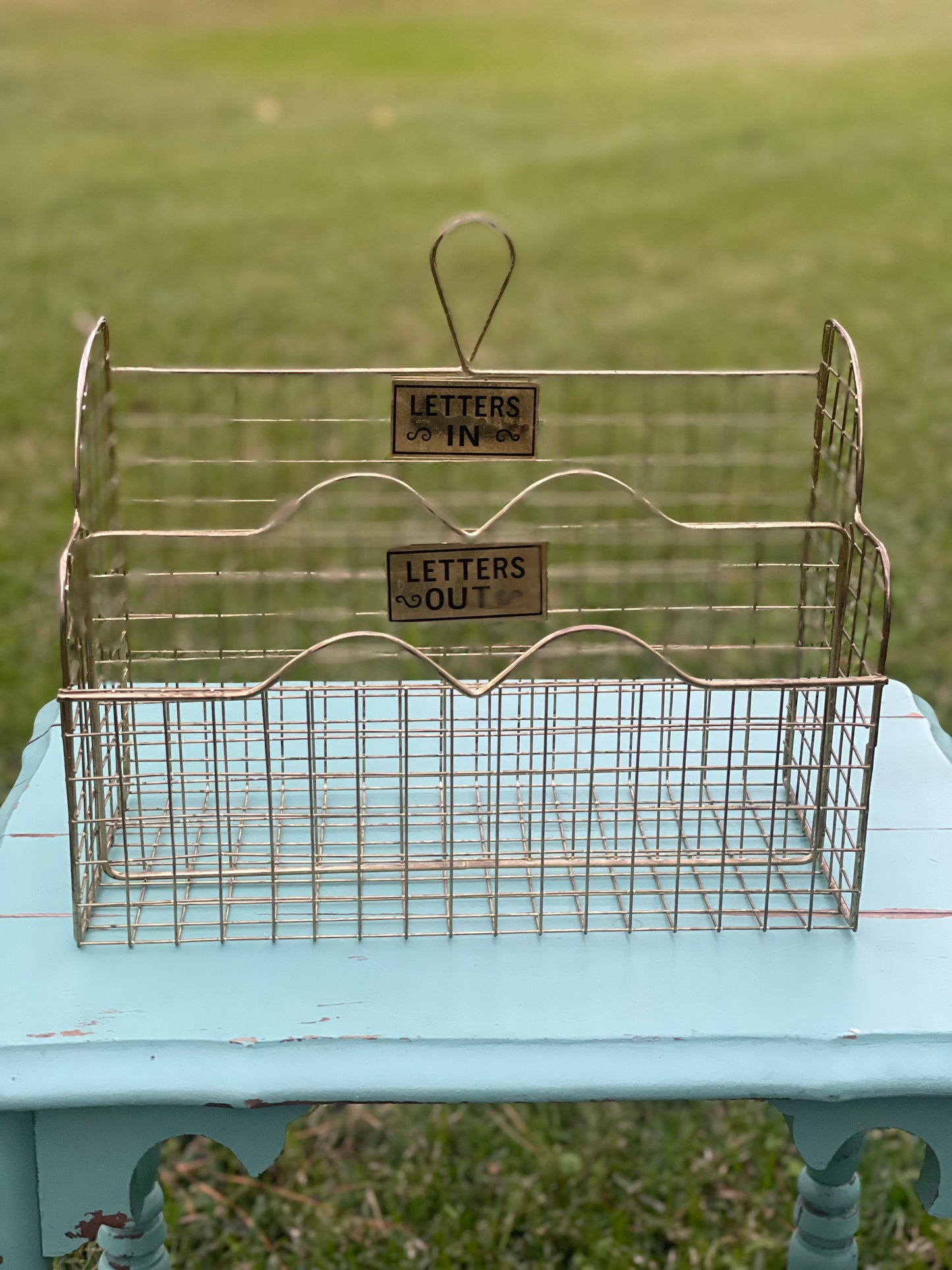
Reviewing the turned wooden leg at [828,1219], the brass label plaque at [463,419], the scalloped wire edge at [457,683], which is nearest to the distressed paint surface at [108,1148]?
the scalloped wire edge at [457,683]

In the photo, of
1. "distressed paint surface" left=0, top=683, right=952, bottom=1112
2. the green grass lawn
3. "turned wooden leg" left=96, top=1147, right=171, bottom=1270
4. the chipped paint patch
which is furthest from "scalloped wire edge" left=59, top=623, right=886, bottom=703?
the green grass lawn

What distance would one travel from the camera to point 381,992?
3.80 feet

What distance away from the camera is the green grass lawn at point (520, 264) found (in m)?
1.93

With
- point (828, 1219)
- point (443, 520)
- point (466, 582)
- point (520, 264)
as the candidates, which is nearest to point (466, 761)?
point (443, 520)

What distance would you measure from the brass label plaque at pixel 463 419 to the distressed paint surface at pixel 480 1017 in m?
0.44

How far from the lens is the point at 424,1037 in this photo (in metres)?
1.11

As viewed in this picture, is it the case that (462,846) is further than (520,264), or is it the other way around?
(520,264)

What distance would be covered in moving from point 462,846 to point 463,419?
15.8 inches

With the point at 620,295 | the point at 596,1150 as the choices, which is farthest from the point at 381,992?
the point at 620,295

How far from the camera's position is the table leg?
110 centimetres

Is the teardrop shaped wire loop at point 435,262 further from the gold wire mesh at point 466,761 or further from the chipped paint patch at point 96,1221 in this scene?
the chipped paint patch at point 96,1221

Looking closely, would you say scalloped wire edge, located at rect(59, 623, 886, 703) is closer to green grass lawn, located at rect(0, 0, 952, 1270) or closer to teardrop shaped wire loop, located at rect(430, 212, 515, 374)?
teardrop shaped wire loop, located at rect(430, 212, 515, 374)

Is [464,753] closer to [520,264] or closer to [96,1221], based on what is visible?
[96,1221]

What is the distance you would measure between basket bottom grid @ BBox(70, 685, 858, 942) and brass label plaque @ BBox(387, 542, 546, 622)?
0.26 ft
